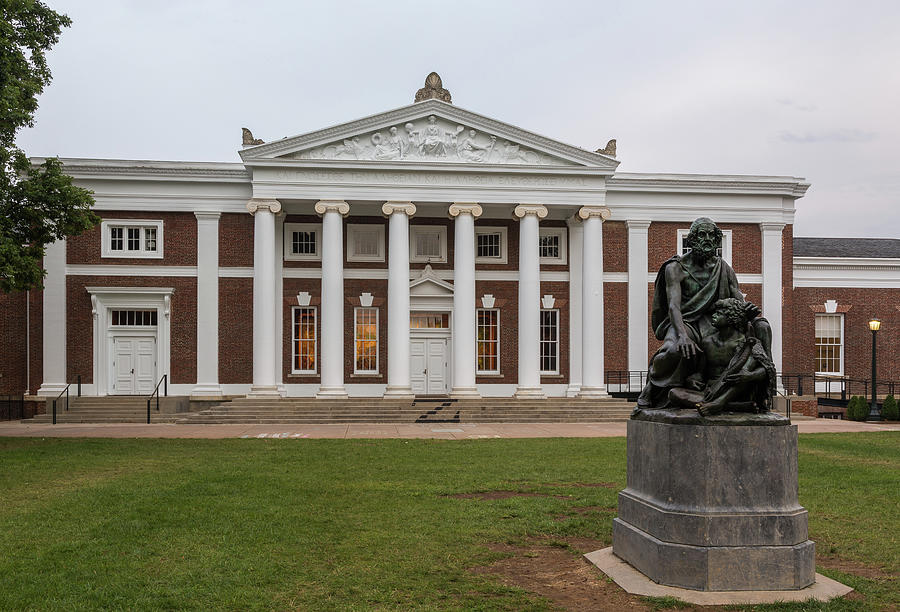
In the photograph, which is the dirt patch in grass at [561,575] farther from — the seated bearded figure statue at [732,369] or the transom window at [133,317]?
the transom window at [133,317]

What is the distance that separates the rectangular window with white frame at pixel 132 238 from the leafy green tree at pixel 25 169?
11.2 meters

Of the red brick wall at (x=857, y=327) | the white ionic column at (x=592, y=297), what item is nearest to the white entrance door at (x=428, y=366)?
the white ionic column at (x=592, y=297)

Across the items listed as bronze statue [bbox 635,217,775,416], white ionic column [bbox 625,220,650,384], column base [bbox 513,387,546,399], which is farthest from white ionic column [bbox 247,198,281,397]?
bronze statue [bbox 635,217,775,416]

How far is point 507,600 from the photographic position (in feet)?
21.5

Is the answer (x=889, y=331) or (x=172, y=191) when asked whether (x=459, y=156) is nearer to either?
(x=172, y=191)

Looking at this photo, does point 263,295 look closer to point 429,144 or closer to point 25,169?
point 429,144

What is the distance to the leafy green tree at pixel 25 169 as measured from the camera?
17438mm

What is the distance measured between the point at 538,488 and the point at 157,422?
1835 cm

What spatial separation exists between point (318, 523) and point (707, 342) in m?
5.15

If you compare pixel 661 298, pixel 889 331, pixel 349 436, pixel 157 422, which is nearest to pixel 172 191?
pixel 157 422

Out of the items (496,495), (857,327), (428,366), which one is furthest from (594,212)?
(496,495)

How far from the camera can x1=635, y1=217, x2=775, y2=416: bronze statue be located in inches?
261

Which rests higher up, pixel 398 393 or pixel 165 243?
pixel 165 243

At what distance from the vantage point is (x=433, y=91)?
29.7 metres
